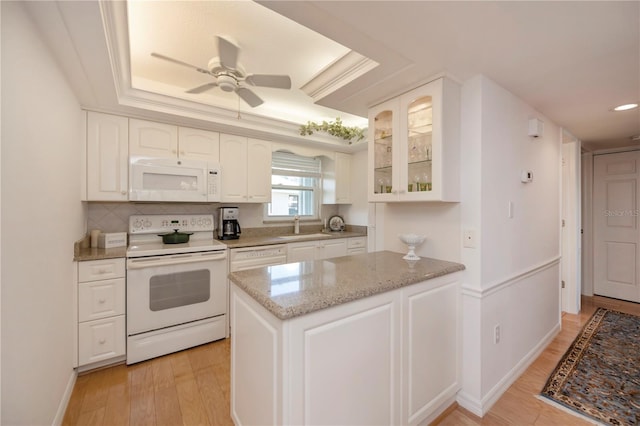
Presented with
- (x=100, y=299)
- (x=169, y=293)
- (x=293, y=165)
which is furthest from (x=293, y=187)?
(x=100, y=299)

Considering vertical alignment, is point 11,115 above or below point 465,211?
above

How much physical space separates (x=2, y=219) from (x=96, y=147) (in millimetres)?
1660

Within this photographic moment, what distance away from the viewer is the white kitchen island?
1.10m

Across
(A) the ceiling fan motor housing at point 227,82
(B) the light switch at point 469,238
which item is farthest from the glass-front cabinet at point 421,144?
(A) the ceiling fan motor housing at point 227,82

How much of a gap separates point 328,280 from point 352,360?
382 mm

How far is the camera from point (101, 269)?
217cm

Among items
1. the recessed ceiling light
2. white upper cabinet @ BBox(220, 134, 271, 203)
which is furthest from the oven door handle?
the recessed ceiling light

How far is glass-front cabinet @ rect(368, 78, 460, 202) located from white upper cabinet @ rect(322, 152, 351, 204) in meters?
1.92

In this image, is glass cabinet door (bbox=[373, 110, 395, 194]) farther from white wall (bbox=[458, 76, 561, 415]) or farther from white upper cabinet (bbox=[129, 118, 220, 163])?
white upper cabinet (bbox=[129, 118, 220, 163])

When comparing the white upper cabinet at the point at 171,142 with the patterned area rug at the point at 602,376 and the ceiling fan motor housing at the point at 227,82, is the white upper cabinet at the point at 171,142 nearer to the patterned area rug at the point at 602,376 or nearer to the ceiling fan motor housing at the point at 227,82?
the ceiling fan motor housing at the point at 227,82

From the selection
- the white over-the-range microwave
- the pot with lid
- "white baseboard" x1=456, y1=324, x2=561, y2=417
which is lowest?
"white baseboard" x1=456, y1=324, x2=561, y2=417

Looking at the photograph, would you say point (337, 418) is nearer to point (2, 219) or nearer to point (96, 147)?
point (2, 219)

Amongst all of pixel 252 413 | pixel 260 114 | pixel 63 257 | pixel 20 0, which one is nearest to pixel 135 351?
pixel 63 257

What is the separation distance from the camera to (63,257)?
1.78m
